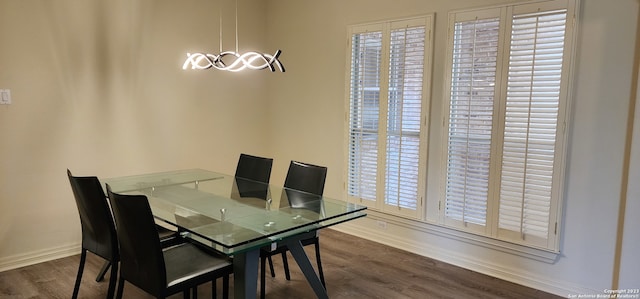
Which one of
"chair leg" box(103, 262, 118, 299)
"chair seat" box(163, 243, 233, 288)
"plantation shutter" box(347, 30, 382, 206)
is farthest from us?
"plantation shutter" box(347, 30, 382, 206)

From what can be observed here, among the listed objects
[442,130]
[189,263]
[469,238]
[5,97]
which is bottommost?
[469,238]

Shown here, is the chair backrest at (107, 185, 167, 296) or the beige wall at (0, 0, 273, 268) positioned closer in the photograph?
the chair backrest at (107, 185, 167, 296)

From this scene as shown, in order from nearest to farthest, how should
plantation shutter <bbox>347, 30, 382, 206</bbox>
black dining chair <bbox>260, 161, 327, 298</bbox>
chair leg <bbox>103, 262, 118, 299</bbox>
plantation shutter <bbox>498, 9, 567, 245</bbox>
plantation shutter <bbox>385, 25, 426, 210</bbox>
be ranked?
chair leg <bbox>103, 262, 118, 299</bbox>, plantation shutter <bbox>498, 9, 567, 245</bbox>, black dining chair <bbox>260, 161, 327, 298</bbox>, plantation shutter <bbox>385, 25, 426, 210</bbox>, plantation shutter <bbox>347, 30, 382, 206</bbox>

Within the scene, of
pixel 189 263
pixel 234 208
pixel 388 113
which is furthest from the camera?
pixel 388 113

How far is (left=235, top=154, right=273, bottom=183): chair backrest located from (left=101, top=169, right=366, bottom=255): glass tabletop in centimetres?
9

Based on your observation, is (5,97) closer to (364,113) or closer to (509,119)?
(364,113)

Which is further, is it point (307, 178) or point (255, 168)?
point (255, 168)

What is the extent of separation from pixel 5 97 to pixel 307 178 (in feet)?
7.74

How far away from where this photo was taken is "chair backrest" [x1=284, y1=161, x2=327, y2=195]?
2.96 m

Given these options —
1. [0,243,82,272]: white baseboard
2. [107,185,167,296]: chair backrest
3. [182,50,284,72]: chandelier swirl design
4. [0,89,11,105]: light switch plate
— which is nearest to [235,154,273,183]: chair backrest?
[182,50,284,72]: chandelier swirl design

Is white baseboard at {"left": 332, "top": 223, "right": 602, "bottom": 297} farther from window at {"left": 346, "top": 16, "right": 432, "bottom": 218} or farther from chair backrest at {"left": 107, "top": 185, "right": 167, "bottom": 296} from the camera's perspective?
chair backrest at {"left": 107, "top": 185, "right": 167, "bottom": 296}

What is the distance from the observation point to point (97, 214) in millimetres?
2404

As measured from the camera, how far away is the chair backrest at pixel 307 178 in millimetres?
2959

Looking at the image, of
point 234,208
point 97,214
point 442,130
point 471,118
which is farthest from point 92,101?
point 471,118
